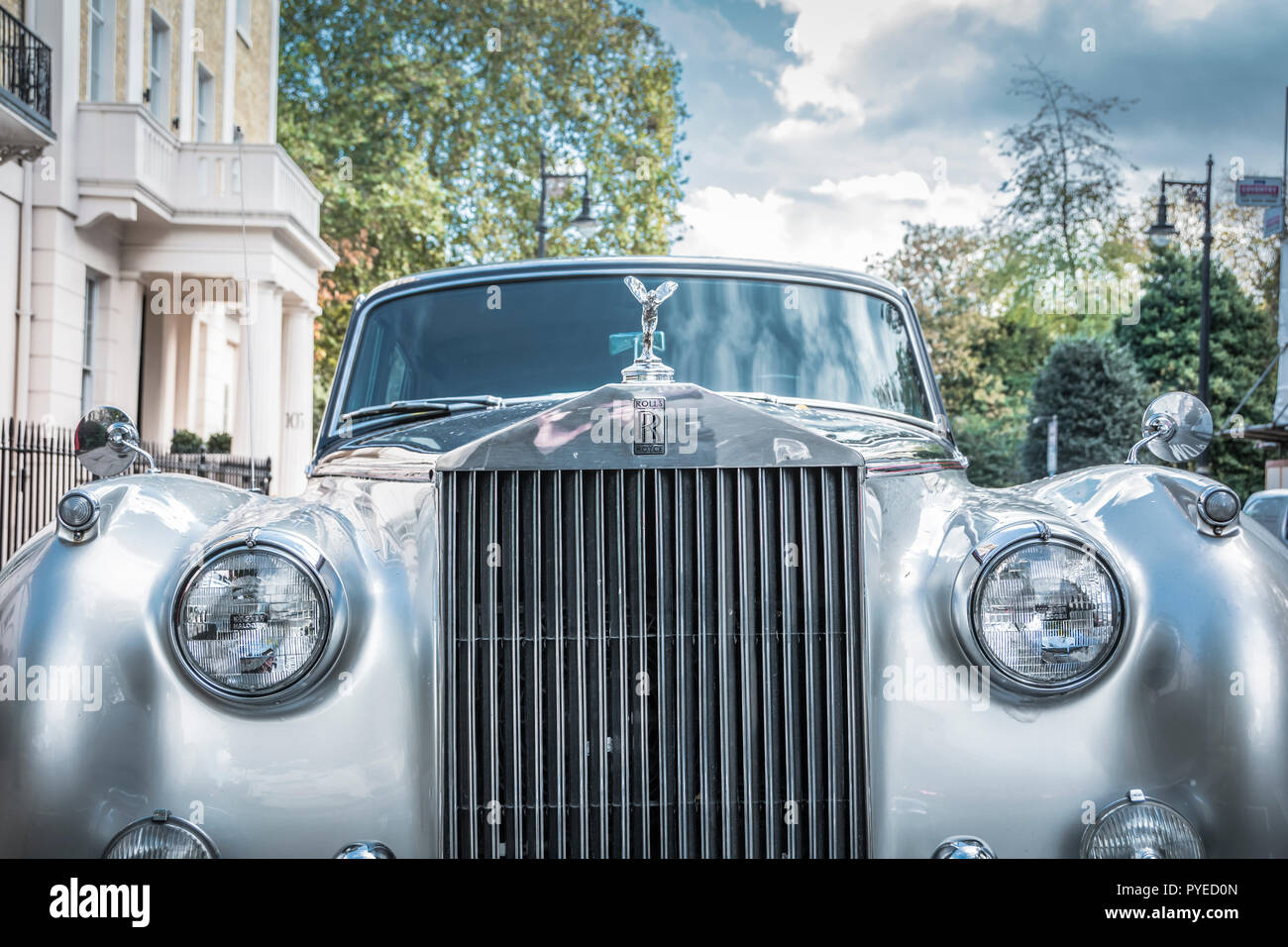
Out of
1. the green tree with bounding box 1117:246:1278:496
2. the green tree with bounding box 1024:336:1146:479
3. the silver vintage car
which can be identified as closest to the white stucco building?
the silver vintage car

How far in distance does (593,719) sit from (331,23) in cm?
2749

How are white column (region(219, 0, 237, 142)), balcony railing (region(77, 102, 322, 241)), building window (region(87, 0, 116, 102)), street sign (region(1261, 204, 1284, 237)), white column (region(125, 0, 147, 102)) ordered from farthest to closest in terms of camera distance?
street sign (region(1261, 204, 1284, 237)), white column (region(219, 0, 237, 142)), white column (region(125, 0, 147, 102)), building window (region(87, 0, 116, 102)), balcony railing (region(77, 102, 322, 241))

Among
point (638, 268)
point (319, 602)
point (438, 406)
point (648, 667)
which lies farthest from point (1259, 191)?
point (319, 602)

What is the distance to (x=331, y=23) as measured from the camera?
27.0 meters

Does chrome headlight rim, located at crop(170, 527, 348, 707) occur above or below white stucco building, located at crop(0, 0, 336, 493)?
below

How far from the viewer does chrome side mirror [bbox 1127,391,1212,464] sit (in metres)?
3.56

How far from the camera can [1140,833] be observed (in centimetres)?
244

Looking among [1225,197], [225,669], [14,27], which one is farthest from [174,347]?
[1225,197]

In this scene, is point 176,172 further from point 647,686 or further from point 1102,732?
point 1102,732

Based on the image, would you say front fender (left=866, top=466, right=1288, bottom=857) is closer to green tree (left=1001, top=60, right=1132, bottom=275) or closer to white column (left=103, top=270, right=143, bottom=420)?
Result: white column (left=103, top=270, right=143, bottom=420)

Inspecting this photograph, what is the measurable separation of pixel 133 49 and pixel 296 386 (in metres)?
7.13

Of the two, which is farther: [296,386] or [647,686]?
[296,386]

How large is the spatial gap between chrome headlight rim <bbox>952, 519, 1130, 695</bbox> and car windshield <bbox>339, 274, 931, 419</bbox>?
1.32 meters

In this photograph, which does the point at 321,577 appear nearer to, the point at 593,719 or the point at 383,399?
the point at 593,719
